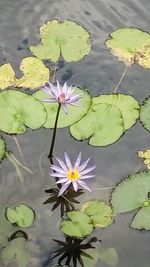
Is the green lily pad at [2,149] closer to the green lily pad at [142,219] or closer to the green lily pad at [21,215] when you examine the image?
the green lily pad at [21,215]

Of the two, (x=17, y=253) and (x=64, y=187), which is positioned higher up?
(x=64, y=187)

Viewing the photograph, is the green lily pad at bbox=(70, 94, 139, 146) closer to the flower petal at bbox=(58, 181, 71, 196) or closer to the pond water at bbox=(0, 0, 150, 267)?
the pond water at bbox=(0, 0, 150, 267)

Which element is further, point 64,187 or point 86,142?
point 86,142

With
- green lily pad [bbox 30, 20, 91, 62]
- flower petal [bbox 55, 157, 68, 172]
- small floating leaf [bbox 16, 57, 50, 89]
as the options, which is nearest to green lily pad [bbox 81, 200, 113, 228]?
flower petal [bbox 55, 157, 68, 172]

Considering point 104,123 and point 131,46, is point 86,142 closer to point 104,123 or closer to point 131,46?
point 104,123

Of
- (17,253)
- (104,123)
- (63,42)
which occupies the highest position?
(63,42)

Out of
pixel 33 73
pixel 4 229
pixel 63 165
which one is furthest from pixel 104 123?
pixel 4 229
